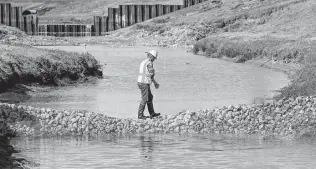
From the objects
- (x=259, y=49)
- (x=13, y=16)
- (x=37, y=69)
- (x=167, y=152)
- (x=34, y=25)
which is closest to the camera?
(x=167, y=152)

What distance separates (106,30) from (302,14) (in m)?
43.2

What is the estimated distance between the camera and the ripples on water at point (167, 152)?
64.2 ft

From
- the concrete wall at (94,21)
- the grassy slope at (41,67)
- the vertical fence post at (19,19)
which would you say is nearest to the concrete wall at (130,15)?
the concrete wall at (94,21)

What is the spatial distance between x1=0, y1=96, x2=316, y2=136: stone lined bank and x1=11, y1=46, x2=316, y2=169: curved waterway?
498mm

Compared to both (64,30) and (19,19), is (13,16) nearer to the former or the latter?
(19,19)

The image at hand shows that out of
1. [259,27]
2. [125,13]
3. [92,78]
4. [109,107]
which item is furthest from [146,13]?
[109,107]

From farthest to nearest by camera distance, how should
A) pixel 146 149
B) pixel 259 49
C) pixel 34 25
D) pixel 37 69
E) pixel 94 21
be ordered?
1. pixel 94 21
2. pixel 34 25
3. pixel 259 49
4. pixel 37 69
5. pixel 146 149

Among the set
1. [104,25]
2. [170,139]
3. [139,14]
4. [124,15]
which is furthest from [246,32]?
[170,139]

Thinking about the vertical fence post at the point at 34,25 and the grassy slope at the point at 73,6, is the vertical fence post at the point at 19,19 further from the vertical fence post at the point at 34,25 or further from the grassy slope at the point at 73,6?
the grassy slope at the point at 73,6

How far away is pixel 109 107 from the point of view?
30.2 m

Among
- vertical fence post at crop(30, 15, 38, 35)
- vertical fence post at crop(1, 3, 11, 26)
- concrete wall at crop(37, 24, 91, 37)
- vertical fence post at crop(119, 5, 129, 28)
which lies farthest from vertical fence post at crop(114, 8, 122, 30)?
vertical fence post at crop(1, 3, 11, 26)

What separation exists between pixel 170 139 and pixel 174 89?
1469 centimetres

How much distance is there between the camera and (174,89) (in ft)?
123

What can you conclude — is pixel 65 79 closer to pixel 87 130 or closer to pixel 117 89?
pixel 117 89
